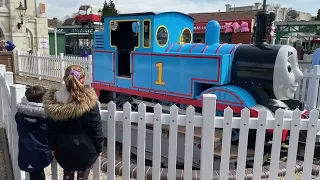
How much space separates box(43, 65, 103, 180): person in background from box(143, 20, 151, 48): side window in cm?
323

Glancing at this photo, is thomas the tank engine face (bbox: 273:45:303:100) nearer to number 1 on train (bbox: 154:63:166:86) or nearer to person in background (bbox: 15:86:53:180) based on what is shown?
number 1 on train (bbox: 154:63:166:86)

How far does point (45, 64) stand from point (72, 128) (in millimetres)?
10826

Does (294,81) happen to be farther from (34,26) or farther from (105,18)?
(34,26)

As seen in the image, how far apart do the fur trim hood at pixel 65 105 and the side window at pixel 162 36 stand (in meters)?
3.35

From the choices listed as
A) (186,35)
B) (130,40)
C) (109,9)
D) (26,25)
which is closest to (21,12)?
(26,25)

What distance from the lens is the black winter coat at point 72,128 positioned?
247cm

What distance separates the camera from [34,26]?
1590cm

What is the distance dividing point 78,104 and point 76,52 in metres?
33.7

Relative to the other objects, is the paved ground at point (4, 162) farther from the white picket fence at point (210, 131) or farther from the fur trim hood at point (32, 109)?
the fur trim hood at point (32, 109)

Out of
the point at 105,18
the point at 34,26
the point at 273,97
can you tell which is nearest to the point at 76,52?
the point at 34,26

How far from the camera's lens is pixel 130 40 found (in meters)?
7.59

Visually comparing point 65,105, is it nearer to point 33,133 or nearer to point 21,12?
point 33,133

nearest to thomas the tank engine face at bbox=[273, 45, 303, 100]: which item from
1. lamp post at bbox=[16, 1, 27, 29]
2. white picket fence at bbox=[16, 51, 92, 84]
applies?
white picket fence at bbox=[16, 51, 92, 84]

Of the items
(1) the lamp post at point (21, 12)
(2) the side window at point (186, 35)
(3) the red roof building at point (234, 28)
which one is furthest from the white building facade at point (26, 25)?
(3) the red roof building at point (234, 28)
